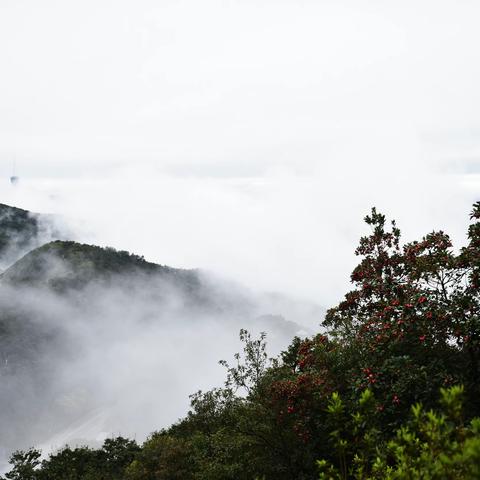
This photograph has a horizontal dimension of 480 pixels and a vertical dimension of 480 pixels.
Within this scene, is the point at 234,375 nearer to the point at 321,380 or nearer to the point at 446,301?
the point at 321,380

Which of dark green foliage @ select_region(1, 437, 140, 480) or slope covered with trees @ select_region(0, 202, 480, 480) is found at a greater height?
slope covered with trees @ select_region(0, 202, 480, 480)

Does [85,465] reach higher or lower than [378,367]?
lower

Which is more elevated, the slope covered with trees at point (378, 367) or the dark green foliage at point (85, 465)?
the slope covered with trees at point (378, 367)

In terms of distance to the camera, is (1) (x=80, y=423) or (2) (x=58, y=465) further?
(1) (x=80, y=423)

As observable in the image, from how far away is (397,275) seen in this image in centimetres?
1373

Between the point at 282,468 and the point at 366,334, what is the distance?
500 centimetres

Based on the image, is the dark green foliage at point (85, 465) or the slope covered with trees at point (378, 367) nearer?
the slope covered with trees at point (378, 367)

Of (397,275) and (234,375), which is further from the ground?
(397,275)

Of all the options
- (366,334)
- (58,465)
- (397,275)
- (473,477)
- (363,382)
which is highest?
(397,275)

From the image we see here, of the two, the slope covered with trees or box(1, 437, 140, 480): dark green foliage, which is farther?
box(1, 437, 140, 480): dark green foliage

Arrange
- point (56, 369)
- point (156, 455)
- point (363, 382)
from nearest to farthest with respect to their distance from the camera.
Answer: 1. point (363, 382)
2. point (156, 455)
3. point (56, 369)

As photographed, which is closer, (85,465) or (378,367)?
(378,367)

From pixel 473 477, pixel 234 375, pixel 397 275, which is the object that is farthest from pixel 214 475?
pixel 473 477

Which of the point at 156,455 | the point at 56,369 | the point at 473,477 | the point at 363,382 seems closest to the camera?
the point at 473,477
